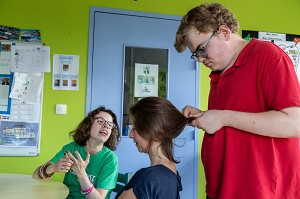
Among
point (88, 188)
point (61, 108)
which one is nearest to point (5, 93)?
point (61, 108)

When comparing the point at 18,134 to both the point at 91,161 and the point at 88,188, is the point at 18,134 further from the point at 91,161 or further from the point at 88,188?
the point at 88,188

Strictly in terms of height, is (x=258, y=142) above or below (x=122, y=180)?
above

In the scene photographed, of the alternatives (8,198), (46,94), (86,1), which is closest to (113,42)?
(86,1)

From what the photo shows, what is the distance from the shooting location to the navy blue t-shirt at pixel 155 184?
3.62 ft

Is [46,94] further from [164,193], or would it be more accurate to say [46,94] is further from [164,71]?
[164,193]

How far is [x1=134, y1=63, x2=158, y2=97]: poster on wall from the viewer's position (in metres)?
2.83

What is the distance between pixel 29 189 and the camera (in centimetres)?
167

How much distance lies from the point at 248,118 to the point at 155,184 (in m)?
0.40

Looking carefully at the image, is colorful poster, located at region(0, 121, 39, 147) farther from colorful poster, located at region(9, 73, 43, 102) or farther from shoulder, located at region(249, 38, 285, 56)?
shoulder, located at region(249, 38, 285, 56)

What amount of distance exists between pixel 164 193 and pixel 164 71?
1881mm

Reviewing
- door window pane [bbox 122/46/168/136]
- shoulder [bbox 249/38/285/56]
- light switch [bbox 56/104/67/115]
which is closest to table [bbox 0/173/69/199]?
light switch [bbox 56/104/67/115]

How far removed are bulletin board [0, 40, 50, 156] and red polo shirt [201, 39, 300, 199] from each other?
192 centimetres

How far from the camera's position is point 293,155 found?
3.31 feet

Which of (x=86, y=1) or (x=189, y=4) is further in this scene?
(x=189, y=4)
